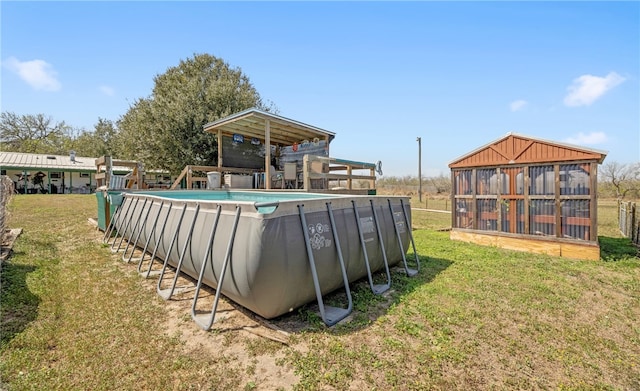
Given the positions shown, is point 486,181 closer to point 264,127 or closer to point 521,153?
point 521,153

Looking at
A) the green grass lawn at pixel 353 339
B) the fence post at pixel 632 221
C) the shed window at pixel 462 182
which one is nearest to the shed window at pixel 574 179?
the shed window at pixel 462 182

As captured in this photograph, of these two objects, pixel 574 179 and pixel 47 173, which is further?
pixel 47 173

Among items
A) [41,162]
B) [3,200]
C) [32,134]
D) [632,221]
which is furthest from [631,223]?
[32,134]

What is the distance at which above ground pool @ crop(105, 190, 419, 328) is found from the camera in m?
2.46

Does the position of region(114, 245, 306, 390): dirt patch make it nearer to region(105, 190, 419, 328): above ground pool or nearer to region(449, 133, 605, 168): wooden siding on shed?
region(105, 190, 419, 328): above ground pool

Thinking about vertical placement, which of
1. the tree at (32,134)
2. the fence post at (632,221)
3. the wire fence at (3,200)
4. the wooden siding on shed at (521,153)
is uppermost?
the tree at (32,134)

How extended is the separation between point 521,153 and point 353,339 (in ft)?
20.5

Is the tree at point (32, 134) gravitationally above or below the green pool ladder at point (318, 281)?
above

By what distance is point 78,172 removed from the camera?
22.8 meters

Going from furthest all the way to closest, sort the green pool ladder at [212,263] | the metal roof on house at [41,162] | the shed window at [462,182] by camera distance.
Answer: the metal roof on house at [41,162], the shed window at [462,182], the green pool ladder at [212,263]

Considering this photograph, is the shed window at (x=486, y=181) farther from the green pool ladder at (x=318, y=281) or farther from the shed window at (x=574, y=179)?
the green pool ladder at (x=318, y=281)

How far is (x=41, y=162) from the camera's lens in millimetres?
22266

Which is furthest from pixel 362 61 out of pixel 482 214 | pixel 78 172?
pixel 78 172

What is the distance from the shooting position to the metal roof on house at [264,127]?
8.16 metres
